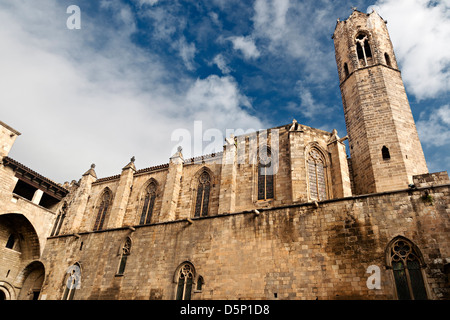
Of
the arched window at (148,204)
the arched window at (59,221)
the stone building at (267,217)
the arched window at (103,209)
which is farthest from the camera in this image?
the arched window at (59,221)

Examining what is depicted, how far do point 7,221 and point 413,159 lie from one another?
2031cm

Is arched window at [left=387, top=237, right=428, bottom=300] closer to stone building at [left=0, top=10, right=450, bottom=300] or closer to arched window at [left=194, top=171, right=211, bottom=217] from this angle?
stone building at [left=0, top=10, right=450, bottom=300]

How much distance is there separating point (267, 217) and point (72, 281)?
10370 mm

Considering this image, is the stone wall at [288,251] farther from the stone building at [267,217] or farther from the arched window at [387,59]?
the arched window at [387,59]

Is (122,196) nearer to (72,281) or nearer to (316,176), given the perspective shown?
(72,281)

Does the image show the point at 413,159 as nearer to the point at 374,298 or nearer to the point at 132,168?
the point at 374,298

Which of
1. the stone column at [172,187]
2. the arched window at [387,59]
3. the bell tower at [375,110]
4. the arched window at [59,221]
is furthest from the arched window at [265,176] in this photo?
the arched window at [59,221]

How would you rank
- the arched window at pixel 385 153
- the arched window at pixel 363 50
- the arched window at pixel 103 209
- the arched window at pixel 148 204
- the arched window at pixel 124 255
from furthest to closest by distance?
1. the arched window at pixel 103 209
2. the arched window at pixel 148 204
3. the arched window at pixel 363 50
4. the arched window at pixel 124 255
5. the arched window at pixel 385 153

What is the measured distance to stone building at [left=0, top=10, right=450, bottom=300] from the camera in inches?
368

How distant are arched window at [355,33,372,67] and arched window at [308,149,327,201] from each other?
5808 mm

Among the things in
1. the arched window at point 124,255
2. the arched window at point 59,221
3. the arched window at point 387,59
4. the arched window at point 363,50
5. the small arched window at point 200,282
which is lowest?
the small arched window at point 200,282

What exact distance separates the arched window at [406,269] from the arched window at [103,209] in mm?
15432

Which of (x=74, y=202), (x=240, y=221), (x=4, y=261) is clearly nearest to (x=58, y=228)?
(x=74, y=202)

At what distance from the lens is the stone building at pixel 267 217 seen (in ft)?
30.6
